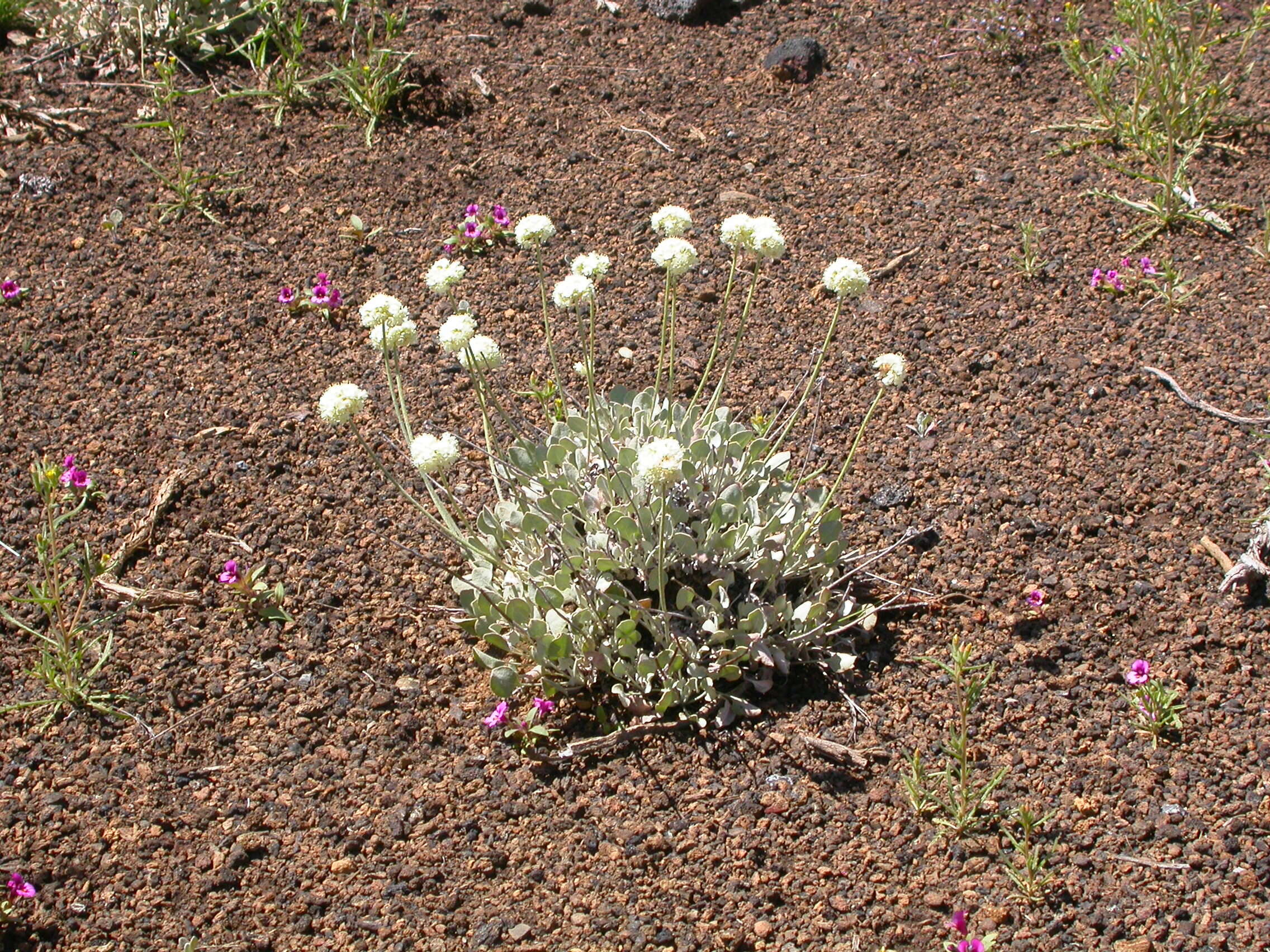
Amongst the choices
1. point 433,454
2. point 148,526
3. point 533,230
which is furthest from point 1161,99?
point 148,526

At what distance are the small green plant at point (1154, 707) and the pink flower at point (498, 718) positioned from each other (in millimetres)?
1706

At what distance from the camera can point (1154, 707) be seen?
308 centimetres

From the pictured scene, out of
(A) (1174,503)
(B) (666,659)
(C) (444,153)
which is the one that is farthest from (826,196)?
(B) (666,659)

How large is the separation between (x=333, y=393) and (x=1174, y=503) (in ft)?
8.76

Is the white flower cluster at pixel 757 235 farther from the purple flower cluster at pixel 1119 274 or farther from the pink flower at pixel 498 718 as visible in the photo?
the purple flower cluster at pixel 1119 274

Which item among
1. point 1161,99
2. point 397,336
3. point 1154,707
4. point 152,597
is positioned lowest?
point 152,597

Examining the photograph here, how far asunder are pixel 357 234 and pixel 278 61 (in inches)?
56.1

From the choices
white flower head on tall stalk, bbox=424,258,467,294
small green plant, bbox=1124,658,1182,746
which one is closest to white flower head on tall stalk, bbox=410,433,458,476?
white flower head on tall stalk, bbox=424,258,467,294

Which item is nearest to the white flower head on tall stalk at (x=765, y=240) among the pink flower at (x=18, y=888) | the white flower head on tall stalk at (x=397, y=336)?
the white flower head on tall stalk at (x=397, y=336)

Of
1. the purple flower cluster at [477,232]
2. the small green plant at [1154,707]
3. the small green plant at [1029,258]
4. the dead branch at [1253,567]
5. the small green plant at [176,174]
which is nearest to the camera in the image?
the small green plant at [1154,707]

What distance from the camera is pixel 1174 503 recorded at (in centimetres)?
375

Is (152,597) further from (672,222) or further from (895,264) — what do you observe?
(895,264)

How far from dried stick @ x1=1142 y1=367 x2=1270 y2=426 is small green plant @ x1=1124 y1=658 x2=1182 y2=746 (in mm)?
1263

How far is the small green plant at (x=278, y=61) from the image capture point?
5.46m
